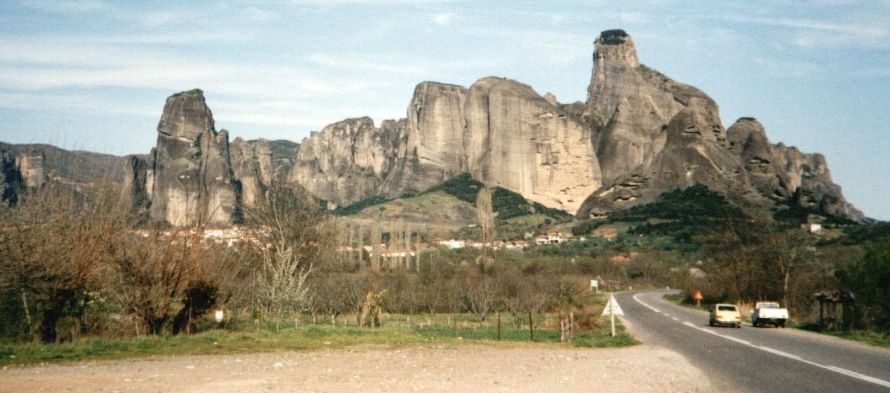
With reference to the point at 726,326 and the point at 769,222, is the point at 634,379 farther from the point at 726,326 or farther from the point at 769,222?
the point at 769,222

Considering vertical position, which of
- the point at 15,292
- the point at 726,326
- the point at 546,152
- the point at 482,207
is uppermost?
the point at 546,152

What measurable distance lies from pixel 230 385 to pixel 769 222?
52.2 meters

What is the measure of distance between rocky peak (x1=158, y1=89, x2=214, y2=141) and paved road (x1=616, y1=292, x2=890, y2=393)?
16201 cm

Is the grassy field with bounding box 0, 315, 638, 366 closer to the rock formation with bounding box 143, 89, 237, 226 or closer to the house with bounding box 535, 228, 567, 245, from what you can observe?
the house with bounding box 535, 228, 567, 245

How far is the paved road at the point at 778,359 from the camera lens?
48.6 ft

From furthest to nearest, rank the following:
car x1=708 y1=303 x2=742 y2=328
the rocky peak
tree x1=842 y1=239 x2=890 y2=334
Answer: the rocky peak
car x1=708 y1=303 x2=742 y2=328
tree x1=842 y1=239 x2=890 y2=334

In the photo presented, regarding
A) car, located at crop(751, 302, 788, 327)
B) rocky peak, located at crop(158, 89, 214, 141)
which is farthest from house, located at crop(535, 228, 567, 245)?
car, located at crop(751, 302, 788, 327)

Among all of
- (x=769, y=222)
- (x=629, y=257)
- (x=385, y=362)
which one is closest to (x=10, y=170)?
(x=629, y=257)

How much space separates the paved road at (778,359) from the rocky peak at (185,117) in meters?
162

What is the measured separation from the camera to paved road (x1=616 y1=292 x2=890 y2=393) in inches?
583

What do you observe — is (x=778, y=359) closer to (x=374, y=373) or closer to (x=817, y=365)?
(x=817, y=365)

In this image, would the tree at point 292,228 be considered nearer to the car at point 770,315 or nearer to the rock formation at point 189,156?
the car at point 770,315

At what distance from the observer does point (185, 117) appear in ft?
593

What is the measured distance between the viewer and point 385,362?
19.9 meters
